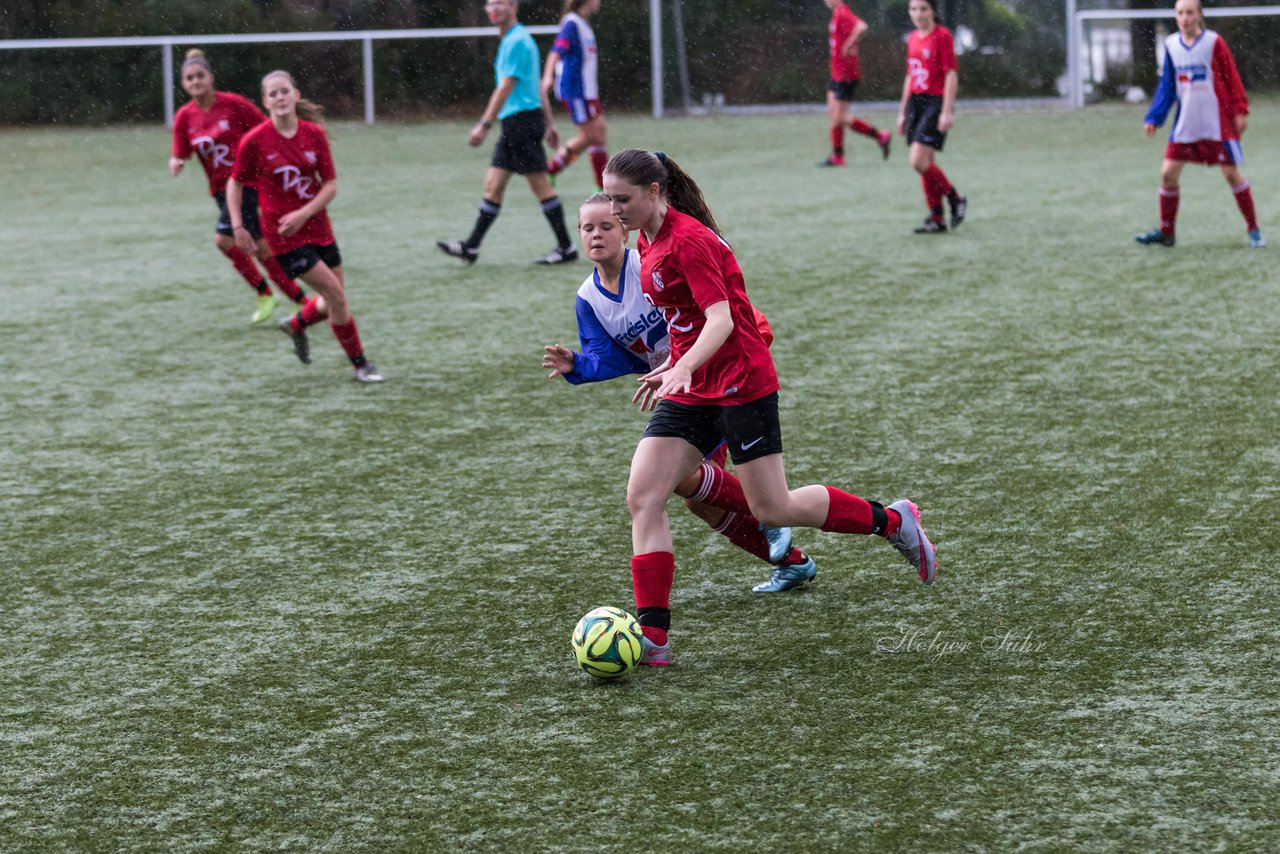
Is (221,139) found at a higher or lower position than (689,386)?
higher

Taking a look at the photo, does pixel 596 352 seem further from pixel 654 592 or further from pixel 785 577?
pixel 785 577

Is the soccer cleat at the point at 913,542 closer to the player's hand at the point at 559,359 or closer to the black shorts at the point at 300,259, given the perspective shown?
the player's hand at the point at 559,359

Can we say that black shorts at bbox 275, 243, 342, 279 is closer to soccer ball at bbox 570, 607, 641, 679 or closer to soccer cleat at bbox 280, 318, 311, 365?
soccer cleat at bbox 280, 318, 311, 365

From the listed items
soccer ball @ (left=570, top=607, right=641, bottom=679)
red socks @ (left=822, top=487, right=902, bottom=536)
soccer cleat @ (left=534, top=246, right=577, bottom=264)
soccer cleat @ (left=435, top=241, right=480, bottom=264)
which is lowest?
soccer ball @ (left=570, top=607, right=641, bottom=679)

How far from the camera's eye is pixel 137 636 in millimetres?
4387

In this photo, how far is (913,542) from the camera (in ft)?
14.7

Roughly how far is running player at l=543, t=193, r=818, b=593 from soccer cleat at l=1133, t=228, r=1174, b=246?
23.9 ft

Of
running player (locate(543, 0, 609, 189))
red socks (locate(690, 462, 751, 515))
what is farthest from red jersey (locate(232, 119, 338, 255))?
running player (locate(543, 0, 609, 189))

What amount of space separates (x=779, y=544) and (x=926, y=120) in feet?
26.6

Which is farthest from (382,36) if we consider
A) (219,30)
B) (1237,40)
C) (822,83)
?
(1237,40)

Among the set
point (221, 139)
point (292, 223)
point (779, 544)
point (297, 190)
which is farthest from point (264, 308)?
point (779, 544)

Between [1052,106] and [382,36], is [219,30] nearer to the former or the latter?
[382,36]

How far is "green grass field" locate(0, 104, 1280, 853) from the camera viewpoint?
10.7ft

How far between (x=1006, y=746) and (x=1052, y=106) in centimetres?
2359
